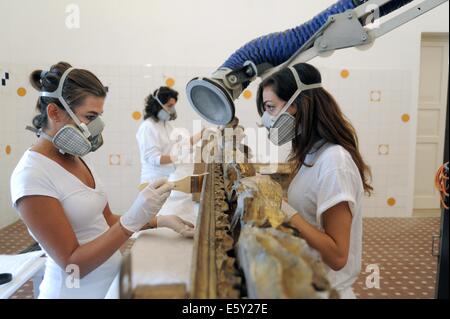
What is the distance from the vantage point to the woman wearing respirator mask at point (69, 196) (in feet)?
3.07

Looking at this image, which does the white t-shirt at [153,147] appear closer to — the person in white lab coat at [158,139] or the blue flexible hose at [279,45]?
the person in white lab coat at [158,139]

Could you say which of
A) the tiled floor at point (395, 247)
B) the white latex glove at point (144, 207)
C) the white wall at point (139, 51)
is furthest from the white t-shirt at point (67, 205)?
the white wall at point (139, 51)

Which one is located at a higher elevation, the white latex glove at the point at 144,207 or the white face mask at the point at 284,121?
the white face mask at the point at 284,121

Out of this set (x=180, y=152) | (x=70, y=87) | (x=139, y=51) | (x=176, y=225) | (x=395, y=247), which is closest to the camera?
(x=70, y=87)

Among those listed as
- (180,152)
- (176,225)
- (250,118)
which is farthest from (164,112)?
(176,225)

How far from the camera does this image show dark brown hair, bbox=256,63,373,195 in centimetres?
100

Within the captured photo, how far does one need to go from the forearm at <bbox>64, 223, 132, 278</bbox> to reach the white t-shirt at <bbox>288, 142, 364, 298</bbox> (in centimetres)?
50

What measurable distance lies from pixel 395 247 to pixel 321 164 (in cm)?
236

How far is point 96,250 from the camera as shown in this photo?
97 centimetres

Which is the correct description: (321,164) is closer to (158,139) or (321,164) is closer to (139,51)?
(158,139)

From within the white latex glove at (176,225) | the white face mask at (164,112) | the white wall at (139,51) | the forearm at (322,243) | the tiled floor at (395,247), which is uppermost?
the white wall at (139,51)

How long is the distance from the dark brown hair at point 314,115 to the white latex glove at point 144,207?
1.40ft

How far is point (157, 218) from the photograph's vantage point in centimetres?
133

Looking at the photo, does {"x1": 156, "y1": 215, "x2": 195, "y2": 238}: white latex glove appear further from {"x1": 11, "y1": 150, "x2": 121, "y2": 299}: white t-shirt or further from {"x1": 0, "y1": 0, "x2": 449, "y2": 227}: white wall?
{"x1": 0, "y1": 0, "x2": 449, "y2": 227}: white wall
